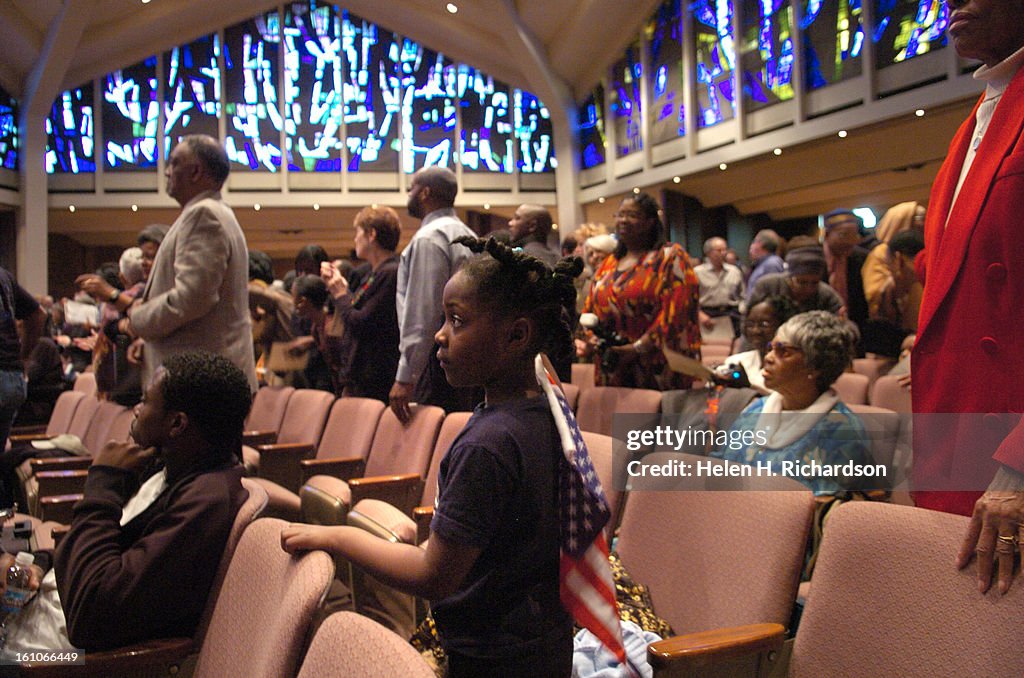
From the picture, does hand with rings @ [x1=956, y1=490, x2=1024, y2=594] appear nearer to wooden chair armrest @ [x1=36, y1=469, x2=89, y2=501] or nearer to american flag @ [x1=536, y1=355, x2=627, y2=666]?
american flag @ [x1=536, y1=355, x2=627, y2=666]

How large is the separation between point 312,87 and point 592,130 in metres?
4.55

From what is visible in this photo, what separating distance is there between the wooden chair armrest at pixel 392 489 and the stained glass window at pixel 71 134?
40.5ft

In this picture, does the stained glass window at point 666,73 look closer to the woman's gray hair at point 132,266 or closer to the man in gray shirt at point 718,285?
the man in gray shirt at point 718,285

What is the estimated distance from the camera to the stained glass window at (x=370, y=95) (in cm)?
1361

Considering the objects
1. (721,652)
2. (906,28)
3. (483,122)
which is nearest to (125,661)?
(721,652)

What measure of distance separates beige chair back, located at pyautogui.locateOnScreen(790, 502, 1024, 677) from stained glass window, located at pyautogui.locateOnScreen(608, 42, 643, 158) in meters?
10.6

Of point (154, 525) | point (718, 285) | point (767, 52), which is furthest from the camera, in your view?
point (767, 52)

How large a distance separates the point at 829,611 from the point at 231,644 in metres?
1.01

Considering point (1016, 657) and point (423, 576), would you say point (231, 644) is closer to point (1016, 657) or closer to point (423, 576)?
point (423, 576)

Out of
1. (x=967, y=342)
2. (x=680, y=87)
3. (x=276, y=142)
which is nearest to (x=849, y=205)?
(x=680, y=87)

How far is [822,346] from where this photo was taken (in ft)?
7.92

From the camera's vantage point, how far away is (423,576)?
4.18ft

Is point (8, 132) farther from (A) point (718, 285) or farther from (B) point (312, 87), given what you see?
(A) point (718, 285)

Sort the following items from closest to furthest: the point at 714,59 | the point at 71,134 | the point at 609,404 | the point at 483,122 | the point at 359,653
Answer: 1. the point at 359,653
2. the point at 609,404
3. the point at 714,59
4. the point at 71,134
5. the point at 483,122
